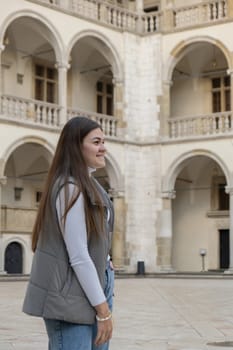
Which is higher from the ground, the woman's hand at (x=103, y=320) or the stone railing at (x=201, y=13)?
the stone railing at (x=201, y=13)

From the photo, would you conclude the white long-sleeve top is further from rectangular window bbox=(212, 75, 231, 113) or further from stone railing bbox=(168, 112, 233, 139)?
rectangular window bbox=(212, 75, 231, 113)

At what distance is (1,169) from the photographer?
70.0 ft

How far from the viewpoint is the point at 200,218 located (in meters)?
27.3

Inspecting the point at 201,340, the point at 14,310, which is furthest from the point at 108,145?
the point at 201,340

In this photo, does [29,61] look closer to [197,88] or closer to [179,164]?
[179,164]

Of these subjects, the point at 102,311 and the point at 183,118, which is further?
the point at 183,118

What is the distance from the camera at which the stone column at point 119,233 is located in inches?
966

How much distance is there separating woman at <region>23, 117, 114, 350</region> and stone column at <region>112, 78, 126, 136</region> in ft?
71.9

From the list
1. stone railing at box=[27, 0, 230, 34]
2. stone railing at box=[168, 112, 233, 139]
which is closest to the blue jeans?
stone railing at box=[27, 0, 230, 34]

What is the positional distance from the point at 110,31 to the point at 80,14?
1.53m

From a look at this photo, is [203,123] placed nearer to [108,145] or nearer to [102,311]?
[108,145]

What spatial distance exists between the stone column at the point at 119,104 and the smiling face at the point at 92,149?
71.6 feet

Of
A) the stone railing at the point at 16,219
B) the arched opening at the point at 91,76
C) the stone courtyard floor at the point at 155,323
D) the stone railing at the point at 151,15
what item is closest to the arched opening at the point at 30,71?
the arched opening at the point at 91,76

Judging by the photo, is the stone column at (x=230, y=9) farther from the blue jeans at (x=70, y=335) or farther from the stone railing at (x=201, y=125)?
the blue jeans at (x=70, y=335)
